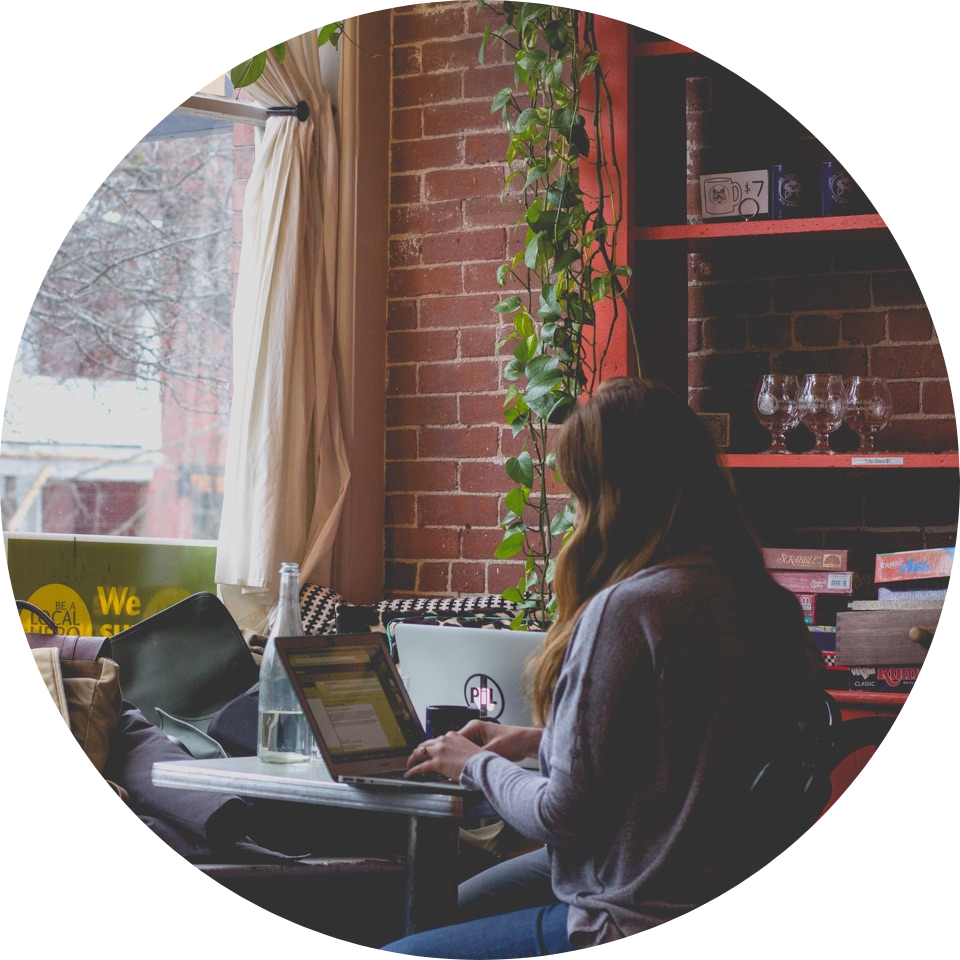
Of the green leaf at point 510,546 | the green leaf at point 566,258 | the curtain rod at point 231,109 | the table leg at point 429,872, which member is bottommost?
the table leg at point 429,872

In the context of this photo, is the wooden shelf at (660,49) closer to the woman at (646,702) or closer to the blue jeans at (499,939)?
the woman at (646,702)

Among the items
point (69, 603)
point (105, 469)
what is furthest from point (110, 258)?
point (69, 603)

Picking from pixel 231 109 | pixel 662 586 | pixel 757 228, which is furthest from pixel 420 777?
pixel 231 109

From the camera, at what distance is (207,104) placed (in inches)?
122

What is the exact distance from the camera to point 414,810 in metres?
1.52

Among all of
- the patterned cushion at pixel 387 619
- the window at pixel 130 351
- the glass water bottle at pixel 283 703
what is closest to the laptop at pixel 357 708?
the glass water bottle at pixel 283 703

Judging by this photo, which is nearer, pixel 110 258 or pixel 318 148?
pixel 318 148

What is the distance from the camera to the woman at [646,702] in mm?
1386

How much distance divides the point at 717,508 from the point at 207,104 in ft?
7.13

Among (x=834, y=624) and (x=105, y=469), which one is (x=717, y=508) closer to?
(x=834, y=624)

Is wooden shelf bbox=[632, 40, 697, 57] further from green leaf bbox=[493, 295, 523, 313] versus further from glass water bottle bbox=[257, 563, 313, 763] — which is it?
glass water bottle bbox=[257, 563, 313, 763]

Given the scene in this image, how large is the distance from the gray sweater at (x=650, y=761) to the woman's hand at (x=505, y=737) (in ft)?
0.89

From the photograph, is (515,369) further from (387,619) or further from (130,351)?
(130,351)

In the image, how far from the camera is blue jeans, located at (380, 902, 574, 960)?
59.3 inches
